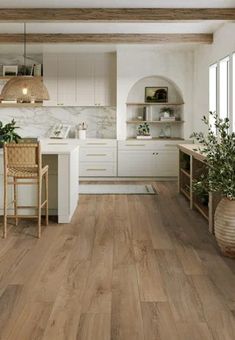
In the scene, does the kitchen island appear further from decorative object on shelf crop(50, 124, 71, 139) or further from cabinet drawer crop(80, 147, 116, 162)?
decorative object on shelf crop(50, 124, 71, 139)

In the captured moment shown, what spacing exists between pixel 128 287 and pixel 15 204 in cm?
240

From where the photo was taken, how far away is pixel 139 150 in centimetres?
929

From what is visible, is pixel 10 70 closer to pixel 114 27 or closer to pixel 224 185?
pixel 114 27

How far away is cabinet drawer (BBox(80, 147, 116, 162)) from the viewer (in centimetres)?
933

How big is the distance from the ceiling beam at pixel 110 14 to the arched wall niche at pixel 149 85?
369 cm

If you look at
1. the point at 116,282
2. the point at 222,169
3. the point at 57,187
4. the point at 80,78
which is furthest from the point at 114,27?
the point at 116,282

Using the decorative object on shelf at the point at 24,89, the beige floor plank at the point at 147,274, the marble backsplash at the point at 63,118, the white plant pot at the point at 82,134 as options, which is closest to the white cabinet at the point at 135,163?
the marble backsplash at the point at 63,118

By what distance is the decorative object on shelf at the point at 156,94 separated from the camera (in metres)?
9.59

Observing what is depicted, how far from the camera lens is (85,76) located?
9500mm

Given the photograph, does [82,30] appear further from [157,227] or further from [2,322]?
[2,322]

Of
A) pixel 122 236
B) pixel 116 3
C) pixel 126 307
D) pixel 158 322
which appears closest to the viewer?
pixel 158 322

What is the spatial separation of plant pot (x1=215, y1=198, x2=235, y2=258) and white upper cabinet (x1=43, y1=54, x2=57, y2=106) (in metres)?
6.09

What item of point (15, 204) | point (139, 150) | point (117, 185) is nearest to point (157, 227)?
point (15, 204)

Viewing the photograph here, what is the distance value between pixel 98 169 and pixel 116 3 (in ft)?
14.0
